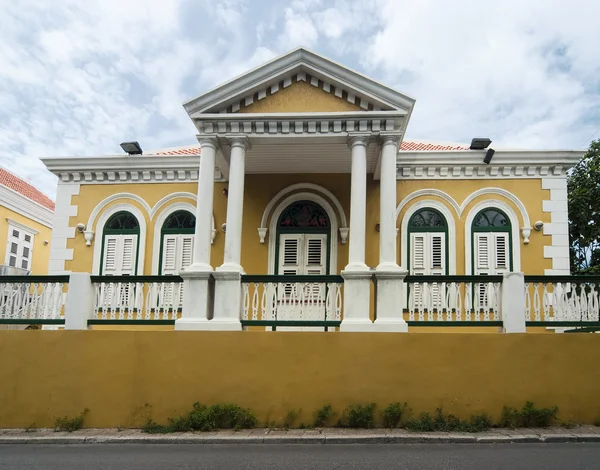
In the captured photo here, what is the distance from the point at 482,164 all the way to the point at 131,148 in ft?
24.3

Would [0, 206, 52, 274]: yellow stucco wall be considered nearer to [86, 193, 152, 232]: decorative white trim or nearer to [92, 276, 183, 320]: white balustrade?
[86, 193, 152, 232]: decorative white trim

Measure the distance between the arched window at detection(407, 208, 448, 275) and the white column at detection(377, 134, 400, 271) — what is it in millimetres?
2603

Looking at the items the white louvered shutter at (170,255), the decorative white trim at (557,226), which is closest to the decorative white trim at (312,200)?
the white louvered shutter at (170,255)

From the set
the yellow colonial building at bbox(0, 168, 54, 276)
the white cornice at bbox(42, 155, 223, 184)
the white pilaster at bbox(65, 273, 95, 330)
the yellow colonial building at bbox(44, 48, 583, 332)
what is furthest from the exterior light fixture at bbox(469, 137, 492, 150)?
the yellow colonial building at bbox(0, 168, 54, 276)

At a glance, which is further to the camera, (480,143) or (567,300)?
(480,143)

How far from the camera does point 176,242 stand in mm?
12062

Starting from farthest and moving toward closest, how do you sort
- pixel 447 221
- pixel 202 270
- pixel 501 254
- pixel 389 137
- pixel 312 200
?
pixel 312 200, pixel 447 221, pixel 501 254, pixel 389 137, pixel 202 270

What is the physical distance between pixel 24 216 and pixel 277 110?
1163 centimetres

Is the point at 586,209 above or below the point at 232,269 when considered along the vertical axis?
above

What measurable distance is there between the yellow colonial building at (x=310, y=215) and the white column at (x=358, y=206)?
1.1 inches

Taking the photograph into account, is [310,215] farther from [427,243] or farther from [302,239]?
[427,243]

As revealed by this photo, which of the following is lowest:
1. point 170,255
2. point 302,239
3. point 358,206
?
point 170,255

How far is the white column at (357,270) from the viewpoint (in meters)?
8.55

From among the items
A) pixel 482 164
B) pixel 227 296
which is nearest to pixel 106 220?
pixel 227 296
